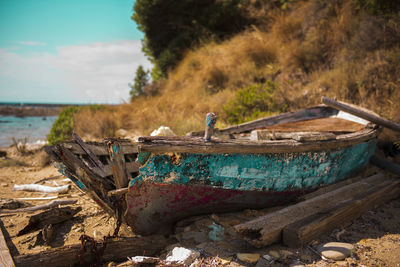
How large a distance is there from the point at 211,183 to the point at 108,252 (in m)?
1.14

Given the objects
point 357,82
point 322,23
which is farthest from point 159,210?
point 322,23

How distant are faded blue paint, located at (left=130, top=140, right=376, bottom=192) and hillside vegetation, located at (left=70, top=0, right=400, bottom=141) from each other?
3.33m

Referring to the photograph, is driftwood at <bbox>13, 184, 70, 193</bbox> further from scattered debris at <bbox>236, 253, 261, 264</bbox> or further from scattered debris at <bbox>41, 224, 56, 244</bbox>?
scattered debris at <bbox>236, 253, 261, 264</bbox>

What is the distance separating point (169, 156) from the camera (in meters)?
2.23

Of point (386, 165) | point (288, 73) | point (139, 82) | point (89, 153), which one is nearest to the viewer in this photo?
point (89, 153)

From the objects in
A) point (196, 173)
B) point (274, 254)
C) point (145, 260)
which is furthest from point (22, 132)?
point (274, 254)

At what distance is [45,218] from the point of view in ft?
9.76

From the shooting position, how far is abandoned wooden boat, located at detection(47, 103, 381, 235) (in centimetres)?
222

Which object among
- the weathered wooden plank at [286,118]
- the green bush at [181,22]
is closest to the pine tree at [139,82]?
the green bush at [181,22]

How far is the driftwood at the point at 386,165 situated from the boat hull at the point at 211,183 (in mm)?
2081

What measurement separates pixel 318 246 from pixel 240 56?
828 cm

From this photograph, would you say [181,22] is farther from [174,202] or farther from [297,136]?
[174,202]

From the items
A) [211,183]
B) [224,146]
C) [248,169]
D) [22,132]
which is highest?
[224,146]

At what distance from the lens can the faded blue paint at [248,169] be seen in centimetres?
224
